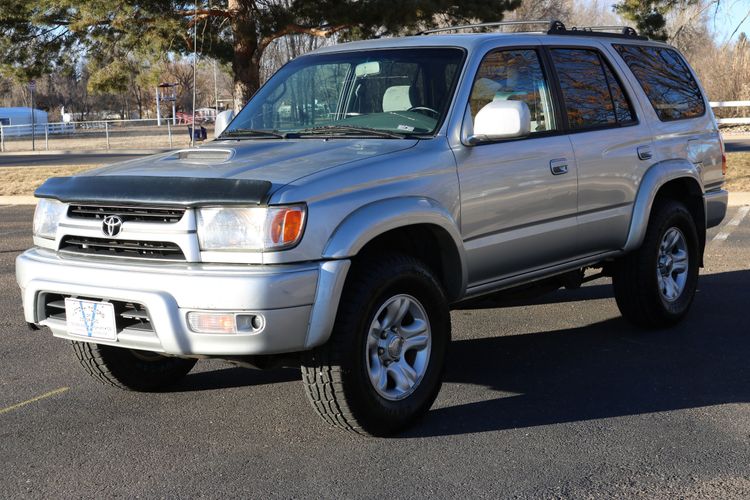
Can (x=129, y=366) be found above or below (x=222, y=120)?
below

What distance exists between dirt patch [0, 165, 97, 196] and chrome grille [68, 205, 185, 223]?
564 inches

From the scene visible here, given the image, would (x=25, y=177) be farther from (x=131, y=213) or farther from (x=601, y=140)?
(x=131, y=213)

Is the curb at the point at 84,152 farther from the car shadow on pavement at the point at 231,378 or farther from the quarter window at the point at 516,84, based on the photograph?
the quarter window at the point at 516,84

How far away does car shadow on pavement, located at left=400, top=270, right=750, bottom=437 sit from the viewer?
4875mm

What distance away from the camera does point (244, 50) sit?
68.2ft

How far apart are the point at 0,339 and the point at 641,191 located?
14.7 feet

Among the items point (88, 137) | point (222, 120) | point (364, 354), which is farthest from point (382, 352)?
point (88, 137)

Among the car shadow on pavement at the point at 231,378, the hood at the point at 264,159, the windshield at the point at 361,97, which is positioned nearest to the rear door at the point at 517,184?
the windshield at the point at 361,97

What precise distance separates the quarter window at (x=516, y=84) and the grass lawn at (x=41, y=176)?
11246 mm

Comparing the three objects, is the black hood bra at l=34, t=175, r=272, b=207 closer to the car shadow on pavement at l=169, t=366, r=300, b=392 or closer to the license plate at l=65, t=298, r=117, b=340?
the license plate at l=65, t=298, r=117, b=340

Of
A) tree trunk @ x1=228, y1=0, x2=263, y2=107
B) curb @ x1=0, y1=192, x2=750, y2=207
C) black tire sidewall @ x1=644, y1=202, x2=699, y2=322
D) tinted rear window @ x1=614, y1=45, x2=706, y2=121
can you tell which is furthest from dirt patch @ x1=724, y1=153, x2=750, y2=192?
tree trunk @ x1=228, y1=0, x2=263, y2=107

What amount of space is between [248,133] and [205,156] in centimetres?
81

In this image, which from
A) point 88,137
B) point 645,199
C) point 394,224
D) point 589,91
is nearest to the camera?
point 394,224

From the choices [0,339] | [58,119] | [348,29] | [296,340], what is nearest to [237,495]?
[296,340]
